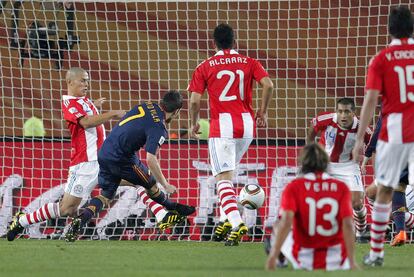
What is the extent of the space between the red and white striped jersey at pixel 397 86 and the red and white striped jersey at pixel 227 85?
2651 millimetres

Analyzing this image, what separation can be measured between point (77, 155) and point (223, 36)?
6.30ft

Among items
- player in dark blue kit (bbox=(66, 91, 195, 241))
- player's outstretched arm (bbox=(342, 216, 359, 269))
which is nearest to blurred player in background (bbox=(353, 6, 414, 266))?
player's outstretched arm (bbox=(342, 216, 359, 269))

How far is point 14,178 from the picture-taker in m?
12.4

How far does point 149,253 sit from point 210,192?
306 centimetres

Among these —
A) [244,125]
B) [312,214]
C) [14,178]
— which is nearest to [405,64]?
[312,214]

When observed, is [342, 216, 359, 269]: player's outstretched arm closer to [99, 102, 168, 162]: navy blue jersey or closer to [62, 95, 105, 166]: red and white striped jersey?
[99, 102, 168, 162]: navy blue jersey

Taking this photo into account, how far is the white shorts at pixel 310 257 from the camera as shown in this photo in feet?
22.5

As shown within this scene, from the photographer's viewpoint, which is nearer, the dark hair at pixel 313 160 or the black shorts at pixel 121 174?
the dark hair at pixel 313 160

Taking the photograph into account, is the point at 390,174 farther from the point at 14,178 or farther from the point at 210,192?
the point at 14,178

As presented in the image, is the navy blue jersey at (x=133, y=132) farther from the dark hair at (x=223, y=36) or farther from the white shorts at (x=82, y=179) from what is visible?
the dark hair at (x=223, y=36)

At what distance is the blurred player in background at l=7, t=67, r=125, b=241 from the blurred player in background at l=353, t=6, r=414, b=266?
11.6ft

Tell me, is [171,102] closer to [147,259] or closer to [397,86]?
[147,259]

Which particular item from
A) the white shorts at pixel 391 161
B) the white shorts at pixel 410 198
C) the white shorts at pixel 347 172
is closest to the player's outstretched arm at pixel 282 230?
the white shorts at pixel 391 161

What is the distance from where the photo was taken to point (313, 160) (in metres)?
6.73
